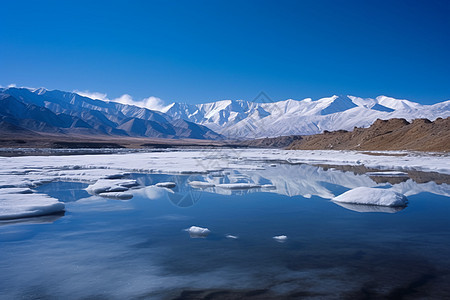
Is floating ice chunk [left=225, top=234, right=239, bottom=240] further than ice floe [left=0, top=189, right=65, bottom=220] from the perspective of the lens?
No

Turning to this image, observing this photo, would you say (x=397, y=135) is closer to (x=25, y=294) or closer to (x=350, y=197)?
(x=350, y=197)

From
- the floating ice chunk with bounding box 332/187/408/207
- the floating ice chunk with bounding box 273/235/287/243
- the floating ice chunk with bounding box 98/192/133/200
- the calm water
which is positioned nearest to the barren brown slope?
the floating ice chunk with bounding box 332/187/408/207

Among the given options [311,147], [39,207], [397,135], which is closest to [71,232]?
[39,207]

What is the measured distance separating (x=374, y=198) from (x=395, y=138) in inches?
2742

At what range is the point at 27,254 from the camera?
7199 millimetres

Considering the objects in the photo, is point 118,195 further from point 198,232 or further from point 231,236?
point 231,236

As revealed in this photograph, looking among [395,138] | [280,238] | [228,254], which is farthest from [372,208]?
[395,138]

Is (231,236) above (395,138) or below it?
below

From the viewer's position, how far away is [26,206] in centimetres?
1077

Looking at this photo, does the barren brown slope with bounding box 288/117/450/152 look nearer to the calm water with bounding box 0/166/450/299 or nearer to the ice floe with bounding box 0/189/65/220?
the calm water with bounding box 0/166/450/299

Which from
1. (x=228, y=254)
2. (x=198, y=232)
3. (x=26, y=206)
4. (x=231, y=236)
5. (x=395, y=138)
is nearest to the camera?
(x=228, y=254)

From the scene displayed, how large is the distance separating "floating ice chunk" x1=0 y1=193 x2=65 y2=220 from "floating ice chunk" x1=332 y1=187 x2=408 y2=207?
1057cm

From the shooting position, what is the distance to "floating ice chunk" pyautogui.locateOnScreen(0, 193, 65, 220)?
10.2m

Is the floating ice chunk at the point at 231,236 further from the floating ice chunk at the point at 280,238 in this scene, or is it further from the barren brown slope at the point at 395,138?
the barren brown slope at the point at 395,138
